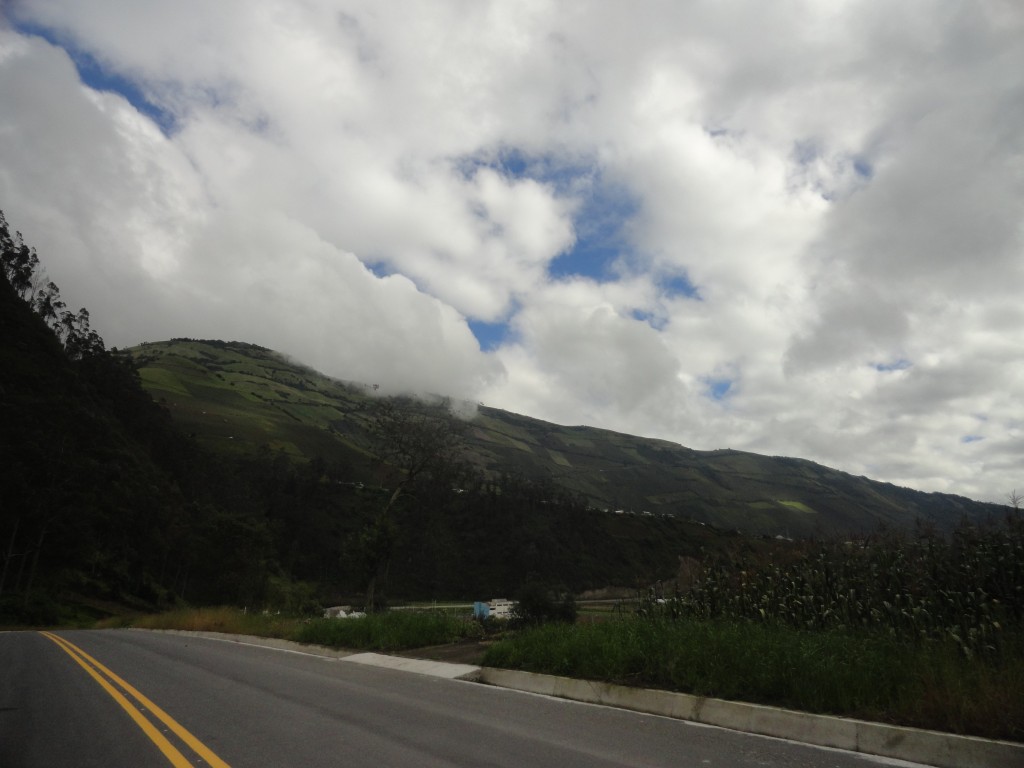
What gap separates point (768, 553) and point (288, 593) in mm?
57839

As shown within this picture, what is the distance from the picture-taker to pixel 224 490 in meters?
93.0

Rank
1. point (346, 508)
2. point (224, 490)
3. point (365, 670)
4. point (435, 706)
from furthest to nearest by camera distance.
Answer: point (346, 508)
point (224, 490)
point (365, 670)
point (435, 706)

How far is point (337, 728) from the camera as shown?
23.2 ft

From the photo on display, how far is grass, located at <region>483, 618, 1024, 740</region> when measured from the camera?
18.6 feet

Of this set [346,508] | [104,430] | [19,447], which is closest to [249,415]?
[346,508]

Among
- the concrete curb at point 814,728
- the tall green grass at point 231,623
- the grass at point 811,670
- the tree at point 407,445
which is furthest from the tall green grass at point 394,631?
the tree at point 407,445

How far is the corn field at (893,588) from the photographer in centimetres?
848

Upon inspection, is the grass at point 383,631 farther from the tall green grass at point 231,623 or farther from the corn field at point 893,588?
→ the corn field at point 893,588

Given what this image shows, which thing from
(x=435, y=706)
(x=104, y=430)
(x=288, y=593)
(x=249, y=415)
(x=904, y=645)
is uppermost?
(x=249, y=415)

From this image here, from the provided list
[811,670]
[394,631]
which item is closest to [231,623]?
[394,631]

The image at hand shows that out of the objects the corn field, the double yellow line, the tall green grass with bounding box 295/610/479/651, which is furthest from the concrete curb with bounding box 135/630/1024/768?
the double yellow line

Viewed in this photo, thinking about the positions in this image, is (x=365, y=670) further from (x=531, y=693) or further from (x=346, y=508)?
(x=346, y=508)

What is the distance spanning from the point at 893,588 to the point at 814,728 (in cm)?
517

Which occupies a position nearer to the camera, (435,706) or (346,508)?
(435,706)
